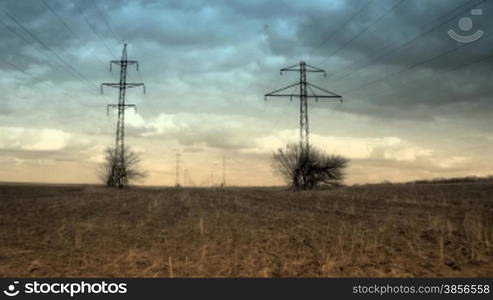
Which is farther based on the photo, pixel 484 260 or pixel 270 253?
pixel 270 253

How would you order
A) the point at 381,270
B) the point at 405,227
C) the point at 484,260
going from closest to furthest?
the point at 381,270
the point at 484,260
the point at 405,227

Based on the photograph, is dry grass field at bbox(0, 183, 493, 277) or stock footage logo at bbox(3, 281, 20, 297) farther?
dry grass field at bbox(0, 183, 493, 277)

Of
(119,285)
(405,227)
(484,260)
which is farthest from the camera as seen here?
(405,227)

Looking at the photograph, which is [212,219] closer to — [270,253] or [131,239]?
[131,239]

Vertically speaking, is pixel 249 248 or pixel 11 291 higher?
pixel 249 248

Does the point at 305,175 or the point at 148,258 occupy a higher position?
the point at 305,175

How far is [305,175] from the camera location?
65.8m

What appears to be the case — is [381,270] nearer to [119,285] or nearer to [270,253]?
[270,253]

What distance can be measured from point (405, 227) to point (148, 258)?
33.3 feet

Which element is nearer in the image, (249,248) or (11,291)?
(11,291)

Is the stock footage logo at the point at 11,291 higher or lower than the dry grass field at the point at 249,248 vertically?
lower

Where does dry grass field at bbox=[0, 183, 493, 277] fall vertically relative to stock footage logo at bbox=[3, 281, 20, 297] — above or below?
above

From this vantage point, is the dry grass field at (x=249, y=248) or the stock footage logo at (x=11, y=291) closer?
the stock footage logo at (x=11, y=291)

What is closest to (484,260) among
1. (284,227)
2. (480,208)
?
(284,227)
